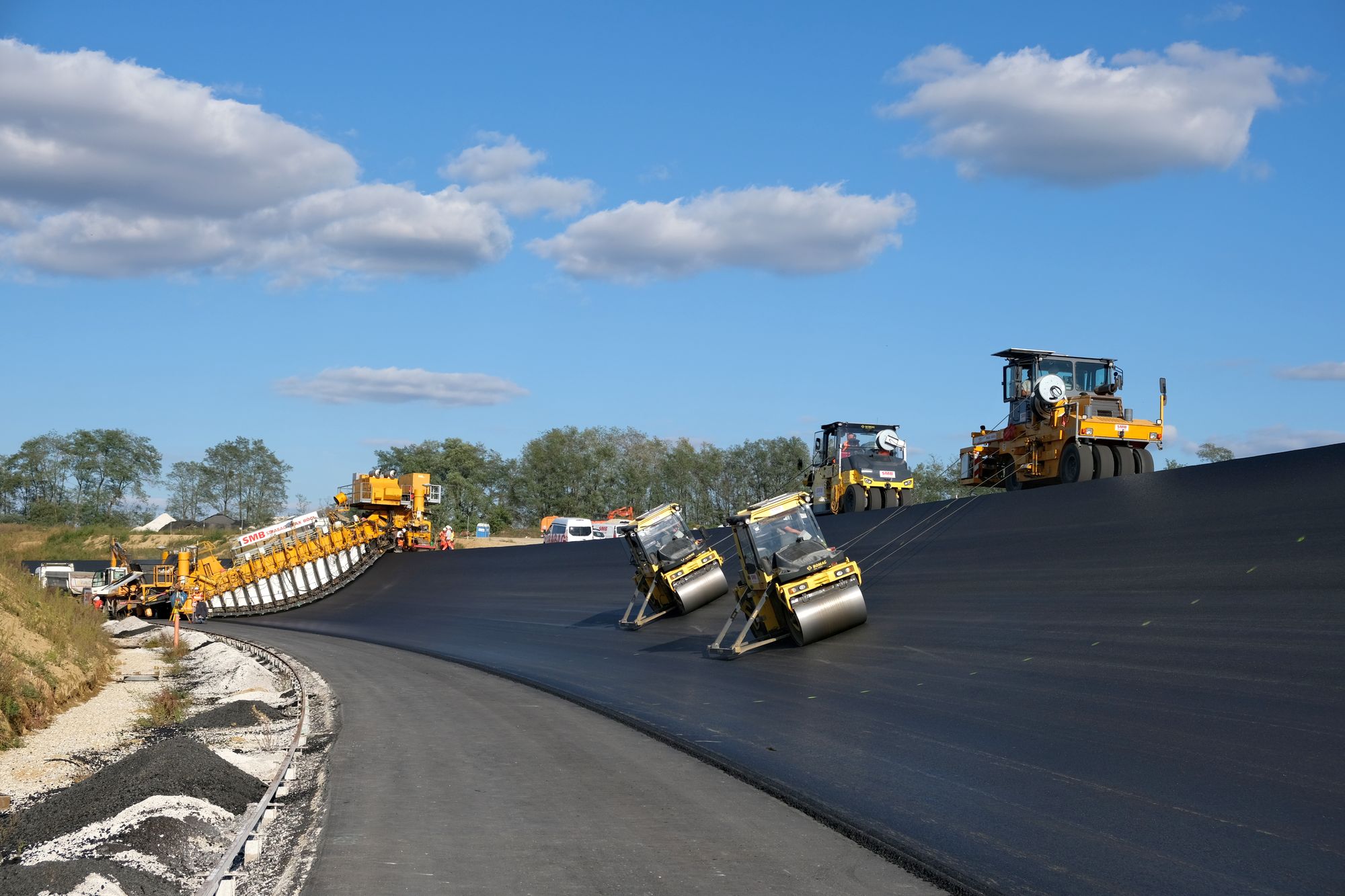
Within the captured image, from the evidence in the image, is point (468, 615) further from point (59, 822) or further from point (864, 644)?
point (59, 822)

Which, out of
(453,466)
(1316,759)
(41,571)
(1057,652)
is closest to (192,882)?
(1316,759)

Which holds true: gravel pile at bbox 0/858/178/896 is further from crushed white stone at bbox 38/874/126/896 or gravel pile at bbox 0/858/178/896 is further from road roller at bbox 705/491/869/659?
road roller at bbox 705/491/869/659

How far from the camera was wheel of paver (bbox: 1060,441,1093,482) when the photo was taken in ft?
75.0

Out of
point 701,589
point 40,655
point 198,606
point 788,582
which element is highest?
point 788,582

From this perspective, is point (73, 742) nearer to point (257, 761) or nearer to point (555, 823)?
point (257, 761)

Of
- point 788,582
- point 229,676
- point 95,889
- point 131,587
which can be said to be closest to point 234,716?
point 229,676

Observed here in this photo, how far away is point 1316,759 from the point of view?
9.04 meters

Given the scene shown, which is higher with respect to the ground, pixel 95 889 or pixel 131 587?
pixel 95 889

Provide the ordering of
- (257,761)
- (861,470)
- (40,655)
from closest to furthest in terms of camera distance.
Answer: (257,761) < (40,655) < (861,470)

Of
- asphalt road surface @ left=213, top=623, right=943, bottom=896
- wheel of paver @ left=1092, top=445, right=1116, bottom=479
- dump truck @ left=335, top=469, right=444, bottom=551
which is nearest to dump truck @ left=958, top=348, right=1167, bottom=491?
wheel of paver @ left=1092, top=445, right=1116, bottom=479

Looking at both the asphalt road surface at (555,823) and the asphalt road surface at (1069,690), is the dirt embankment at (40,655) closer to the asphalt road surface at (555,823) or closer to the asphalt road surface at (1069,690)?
the asphalt road surface at (555,823)

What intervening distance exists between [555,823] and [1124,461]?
1755 centimetres

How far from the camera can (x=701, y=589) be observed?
25891 mm

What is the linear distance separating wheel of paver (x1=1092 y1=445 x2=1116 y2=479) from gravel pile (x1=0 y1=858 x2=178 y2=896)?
19.5 metres
